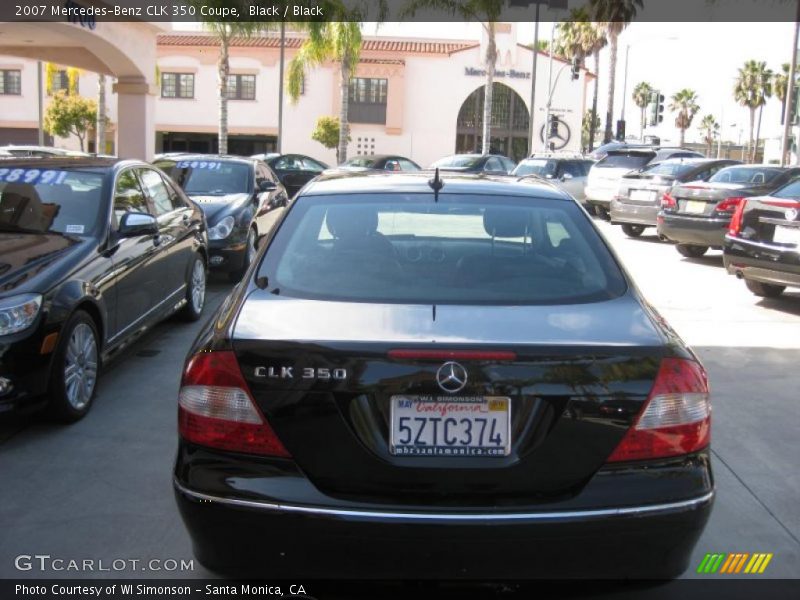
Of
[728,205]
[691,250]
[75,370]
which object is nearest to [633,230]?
[691,250]

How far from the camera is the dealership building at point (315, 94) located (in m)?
46.2

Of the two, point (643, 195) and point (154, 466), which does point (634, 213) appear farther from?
point (154, 466)

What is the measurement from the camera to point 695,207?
12750mm

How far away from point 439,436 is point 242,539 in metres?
0.69

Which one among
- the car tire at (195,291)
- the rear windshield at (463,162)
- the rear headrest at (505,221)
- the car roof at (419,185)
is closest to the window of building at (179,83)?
the rear windshield at (463,162)

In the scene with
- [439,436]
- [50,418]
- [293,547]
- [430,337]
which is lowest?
[50,418]

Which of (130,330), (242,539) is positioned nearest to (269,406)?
(242,539)

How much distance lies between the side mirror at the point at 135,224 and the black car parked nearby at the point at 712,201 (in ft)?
28.8

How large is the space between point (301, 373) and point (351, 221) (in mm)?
1198

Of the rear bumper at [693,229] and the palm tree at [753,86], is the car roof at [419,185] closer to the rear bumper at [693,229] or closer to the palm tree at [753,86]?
the rear bumper at [693,229]

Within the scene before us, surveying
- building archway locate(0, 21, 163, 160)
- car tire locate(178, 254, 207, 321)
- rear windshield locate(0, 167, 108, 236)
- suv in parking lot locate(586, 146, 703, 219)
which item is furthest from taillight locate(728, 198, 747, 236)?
building archway locate(0, 21, 163, 160)

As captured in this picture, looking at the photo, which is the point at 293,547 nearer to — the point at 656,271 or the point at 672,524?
the point at 672,524

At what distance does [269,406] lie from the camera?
2.71 meters

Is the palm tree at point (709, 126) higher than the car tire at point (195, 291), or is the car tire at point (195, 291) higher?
the palm tree at point (709, 126)
